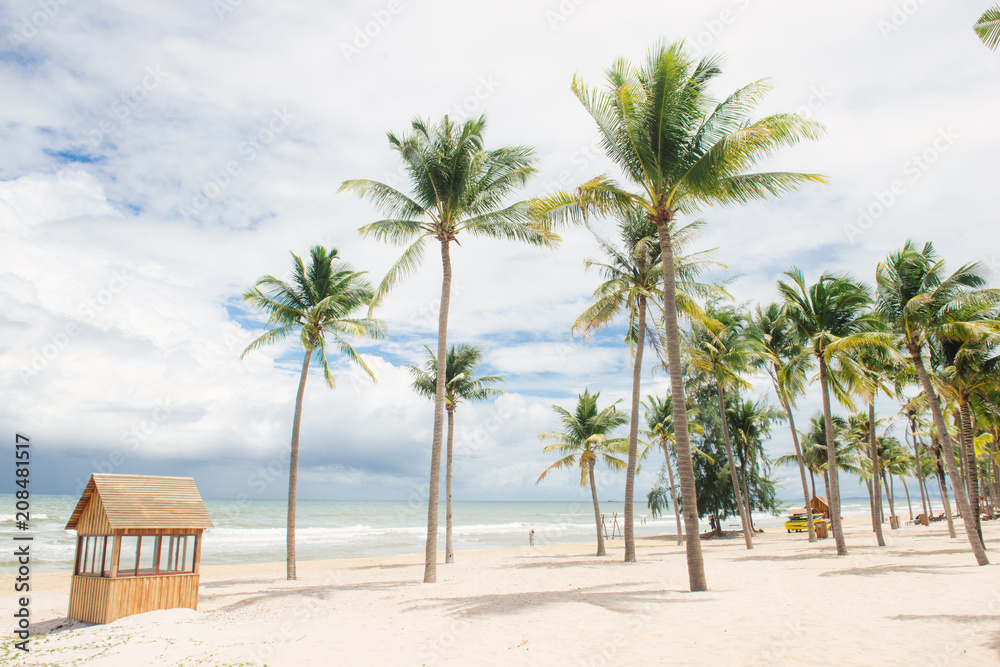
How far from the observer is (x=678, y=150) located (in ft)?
36.7

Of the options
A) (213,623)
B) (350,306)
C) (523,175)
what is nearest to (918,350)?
(523,175)

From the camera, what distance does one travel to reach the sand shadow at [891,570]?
41.2 feet

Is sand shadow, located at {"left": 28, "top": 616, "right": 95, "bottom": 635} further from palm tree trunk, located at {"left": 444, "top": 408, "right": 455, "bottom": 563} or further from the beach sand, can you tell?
palm tree trunk, located at {"left": 444, "top": 408, "right": 455, "bottom": 563}

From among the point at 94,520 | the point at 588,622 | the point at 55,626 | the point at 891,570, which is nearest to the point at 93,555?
the point at 94,520

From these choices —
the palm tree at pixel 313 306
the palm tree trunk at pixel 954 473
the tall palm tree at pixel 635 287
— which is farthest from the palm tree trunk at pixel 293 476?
the palm tree trunk at pixel 954 473

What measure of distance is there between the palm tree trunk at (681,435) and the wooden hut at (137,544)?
9541 mm

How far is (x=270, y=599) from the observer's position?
1294 cm

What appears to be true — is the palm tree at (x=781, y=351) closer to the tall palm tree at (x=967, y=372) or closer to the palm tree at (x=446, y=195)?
the tall palm tree at (x=967, y=372)

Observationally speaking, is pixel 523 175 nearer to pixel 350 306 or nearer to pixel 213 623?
pixel 350 306

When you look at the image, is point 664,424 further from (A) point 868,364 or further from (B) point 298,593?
(B) point 298,593

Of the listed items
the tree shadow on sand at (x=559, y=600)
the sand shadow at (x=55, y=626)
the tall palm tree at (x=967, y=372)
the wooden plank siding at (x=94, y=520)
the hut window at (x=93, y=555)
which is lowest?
the sand shadow at (x=55, y=626)

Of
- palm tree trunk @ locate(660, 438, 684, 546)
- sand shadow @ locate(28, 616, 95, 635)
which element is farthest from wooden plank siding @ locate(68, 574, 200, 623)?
palm tree trunk @ locate(660, 438, 684, 546)

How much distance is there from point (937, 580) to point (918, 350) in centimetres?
568

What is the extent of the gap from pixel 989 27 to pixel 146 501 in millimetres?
16824
